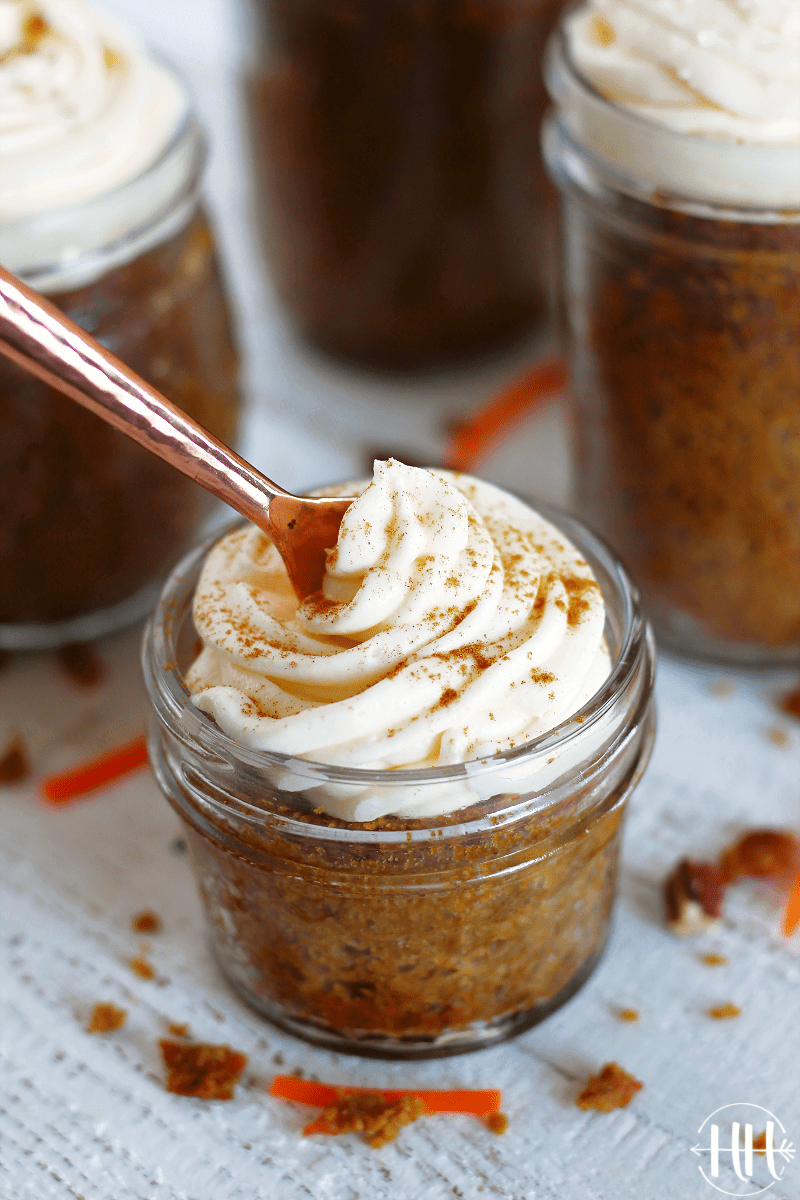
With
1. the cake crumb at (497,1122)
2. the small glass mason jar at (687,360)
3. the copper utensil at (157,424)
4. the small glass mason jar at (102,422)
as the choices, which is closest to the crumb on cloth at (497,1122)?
the cake crumb at (497,1122)

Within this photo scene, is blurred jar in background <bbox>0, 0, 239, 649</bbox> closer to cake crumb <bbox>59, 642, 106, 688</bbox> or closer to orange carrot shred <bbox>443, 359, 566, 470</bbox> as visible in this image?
cake crumb <bbox>59, 642, 106, 688</bbox>

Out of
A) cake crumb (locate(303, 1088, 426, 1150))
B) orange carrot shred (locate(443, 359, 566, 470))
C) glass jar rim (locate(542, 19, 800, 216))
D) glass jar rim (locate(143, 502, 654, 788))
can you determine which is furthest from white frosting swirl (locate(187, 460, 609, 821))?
orange carrot shred (locate(443, 359, 566, 470))

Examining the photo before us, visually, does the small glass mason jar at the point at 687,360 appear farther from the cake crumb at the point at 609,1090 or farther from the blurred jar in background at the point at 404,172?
the cake crumb at the point at 609,1090

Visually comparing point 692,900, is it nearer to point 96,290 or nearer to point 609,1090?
point 609,1090

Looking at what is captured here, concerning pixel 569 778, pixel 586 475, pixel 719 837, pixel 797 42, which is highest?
pixel 797 42

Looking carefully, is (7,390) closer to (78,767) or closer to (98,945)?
(78,767)

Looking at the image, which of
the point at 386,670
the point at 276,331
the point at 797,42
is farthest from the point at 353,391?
the point at 386,670
